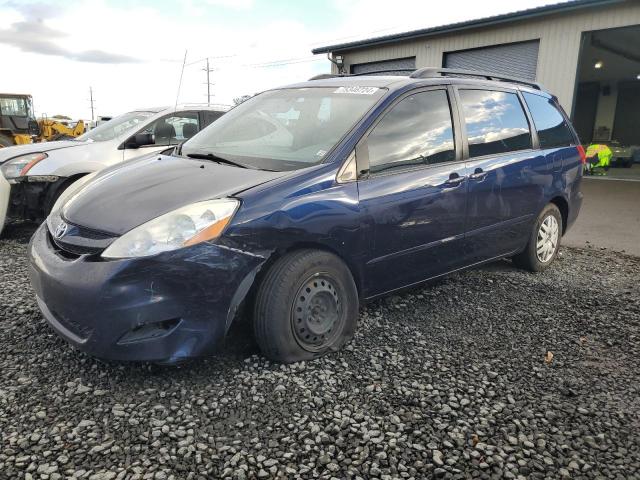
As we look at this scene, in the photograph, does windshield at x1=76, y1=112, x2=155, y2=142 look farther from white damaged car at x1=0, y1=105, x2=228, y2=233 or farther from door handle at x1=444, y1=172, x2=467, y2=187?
door handle at x1=444, y1=172, x2=467, y2=187

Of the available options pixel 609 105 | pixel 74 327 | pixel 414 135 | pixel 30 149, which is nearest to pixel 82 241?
pixel 74 327

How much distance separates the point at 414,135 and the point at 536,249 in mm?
2042

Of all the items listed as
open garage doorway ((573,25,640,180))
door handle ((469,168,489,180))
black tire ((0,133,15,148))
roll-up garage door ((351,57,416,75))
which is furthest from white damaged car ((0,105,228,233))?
open garage doorway ((573,25,640,180))

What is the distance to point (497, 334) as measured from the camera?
132 inches

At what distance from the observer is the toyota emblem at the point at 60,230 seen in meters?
2.69

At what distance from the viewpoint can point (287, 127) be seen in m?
3.41

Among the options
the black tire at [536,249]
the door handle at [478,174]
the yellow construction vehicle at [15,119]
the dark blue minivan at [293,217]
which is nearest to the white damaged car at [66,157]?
the dark blue minivan at [293,217]

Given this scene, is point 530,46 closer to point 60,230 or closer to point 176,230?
point 176,230

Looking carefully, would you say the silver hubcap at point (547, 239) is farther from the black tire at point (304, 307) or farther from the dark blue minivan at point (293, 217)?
the black tire at point (304, 307)

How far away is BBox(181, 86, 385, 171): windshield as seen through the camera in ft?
10.0

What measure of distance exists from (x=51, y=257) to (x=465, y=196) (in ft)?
8.86

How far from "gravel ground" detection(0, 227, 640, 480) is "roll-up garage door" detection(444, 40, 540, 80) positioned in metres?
9.81

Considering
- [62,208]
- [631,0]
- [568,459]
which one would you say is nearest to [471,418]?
[568,459]

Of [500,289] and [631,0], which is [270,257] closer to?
[500,289]
